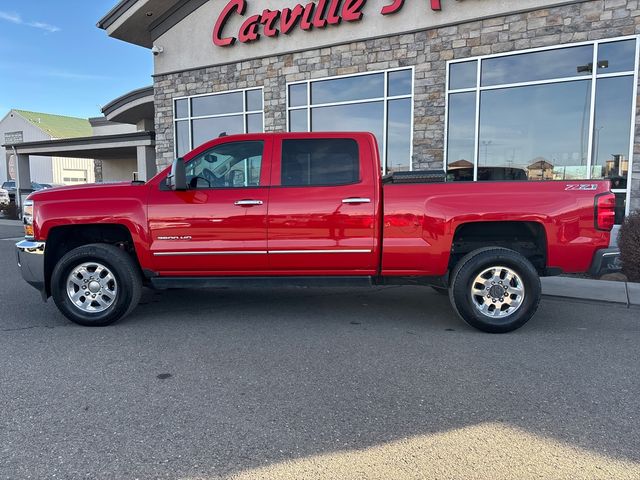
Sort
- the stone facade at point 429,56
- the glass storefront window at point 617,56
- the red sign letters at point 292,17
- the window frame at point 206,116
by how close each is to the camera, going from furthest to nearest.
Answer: the window frame at point 206,116
the red sign letters at point 292,17
the stone facade at point 429,56
the glass storefront window at point 617,56

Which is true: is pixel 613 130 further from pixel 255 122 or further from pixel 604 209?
pixel 255 122

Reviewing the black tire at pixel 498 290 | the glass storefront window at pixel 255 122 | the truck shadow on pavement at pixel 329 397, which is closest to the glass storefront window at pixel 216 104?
the glass storefront window at pixel 255 122

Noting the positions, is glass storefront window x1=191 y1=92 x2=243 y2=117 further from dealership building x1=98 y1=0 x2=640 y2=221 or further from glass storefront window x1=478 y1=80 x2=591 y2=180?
glass storefront window x1=478 y1=80 x2=591 y2=180

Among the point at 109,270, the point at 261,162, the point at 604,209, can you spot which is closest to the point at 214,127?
the point at 261,162

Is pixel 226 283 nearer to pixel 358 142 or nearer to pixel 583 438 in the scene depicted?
pixel 358 142

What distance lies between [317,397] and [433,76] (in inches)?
372

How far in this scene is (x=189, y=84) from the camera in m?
15.0

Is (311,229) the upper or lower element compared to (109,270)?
upper

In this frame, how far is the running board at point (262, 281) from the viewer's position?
17.4 feet

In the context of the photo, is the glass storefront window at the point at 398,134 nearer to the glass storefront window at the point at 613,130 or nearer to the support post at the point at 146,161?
the glass storefront window at the point at 613,130

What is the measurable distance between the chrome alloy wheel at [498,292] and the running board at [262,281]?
3.66ft

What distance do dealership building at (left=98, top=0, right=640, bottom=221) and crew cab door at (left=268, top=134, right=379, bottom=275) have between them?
577 centimetres

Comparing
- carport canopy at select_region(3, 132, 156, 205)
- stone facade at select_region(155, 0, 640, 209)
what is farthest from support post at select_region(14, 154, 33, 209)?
stone facade at select_region(155, 0, 640, 209)

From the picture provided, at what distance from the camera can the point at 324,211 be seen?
5148 mm
